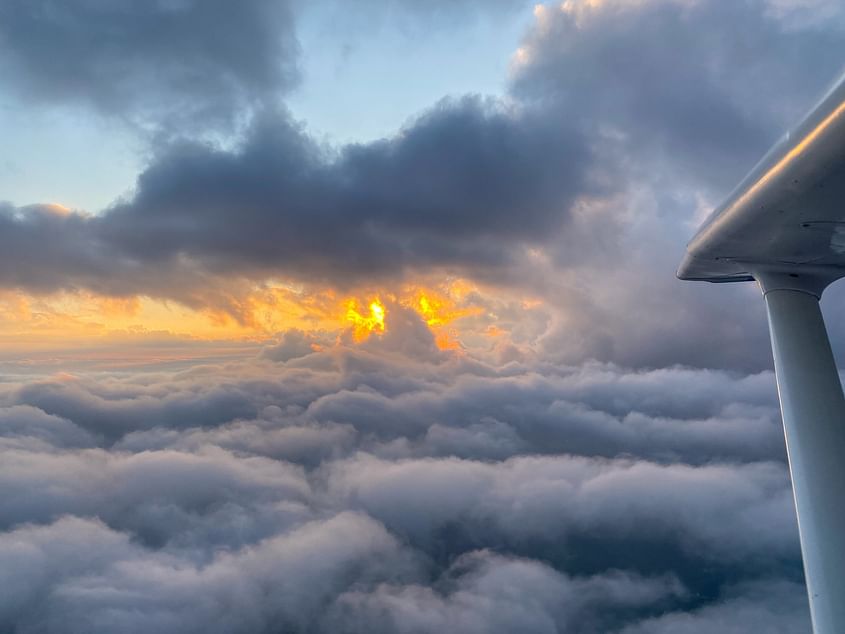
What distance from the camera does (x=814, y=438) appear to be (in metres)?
6.70

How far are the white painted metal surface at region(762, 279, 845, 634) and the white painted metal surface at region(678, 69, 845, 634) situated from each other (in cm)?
1

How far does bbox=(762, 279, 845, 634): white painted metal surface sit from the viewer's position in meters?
5.92

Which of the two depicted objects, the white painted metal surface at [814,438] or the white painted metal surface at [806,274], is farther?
the white painted metal surface at [814,438]

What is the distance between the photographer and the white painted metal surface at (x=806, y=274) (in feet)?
13.7

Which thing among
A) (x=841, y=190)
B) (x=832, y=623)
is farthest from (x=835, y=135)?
(x=832, y=623)

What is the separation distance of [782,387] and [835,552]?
7.77 feet

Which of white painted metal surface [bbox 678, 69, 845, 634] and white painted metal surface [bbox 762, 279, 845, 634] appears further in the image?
white painted metal surface [bbox 762, 279, 845, 634]

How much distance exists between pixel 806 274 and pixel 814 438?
8.67ft

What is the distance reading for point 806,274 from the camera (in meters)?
7.68

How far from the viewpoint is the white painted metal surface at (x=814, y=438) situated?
5922 millimetres

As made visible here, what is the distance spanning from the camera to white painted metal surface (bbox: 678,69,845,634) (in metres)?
4.17

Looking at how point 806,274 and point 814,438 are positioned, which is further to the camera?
point 806,274

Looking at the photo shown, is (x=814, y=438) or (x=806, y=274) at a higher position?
(x=806, y=274)

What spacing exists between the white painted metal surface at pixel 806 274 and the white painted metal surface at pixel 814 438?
12mm
